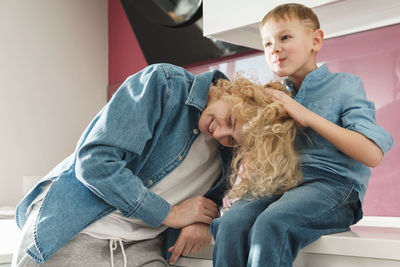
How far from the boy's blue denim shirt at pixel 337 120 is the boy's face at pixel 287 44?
46mm

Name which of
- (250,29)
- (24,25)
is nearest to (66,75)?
(24,25)

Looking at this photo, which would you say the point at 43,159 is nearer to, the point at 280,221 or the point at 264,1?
the point at 264,1

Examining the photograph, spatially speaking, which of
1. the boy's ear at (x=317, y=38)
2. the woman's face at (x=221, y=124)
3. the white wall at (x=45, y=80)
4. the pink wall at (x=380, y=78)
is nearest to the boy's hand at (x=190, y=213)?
the woman's face at (x=221, y=124)

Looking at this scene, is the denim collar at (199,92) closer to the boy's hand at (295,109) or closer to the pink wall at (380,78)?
the boy's hand at (295,109)

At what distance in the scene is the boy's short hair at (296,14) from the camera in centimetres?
106

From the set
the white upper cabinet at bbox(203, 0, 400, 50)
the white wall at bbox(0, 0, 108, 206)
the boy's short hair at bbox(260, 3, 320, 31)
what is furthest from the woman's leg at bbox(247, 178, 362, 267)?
the white wall at bbox(0, 0, 108, 206)

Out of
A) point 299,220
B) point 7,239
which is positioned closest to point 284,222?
point 299,220

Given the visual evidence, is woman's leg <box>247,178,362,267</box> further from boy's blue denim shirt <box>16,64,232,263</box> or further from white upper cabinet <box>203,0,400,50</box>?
white upper cabinet <box>203,0,400,50</box>

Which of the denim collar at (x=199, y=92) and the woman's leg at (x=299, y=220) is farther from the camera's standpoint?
the denim collar at (x=199, y=92)

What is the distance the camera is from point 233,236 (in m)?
0.87

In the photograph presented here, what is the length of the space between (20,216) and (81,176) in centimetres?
27

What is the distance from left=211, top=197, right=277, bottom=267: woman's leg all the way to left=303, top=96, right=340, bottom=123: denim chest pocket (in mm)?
265

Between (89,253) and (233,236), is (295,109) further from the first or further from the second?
(89,253)

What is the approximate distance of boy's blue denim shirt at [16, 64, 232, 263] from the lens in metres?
0.93
